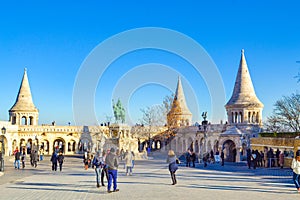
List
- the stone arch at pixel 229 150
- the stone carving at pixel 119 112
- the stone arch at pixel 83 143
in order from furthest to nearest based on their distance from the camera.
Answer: the stone arch at pixel 83 143, the stone carving at pixel 119 112, the stone arch at pixel 229 150

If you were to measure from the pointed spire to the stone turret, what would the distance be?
17.1 metres

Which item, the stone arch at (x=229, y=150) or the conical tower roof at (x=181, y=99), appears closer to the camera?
the stone arch at (x=229, y=150)

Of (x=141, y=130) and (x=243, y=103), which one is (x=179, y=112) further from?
(x=243, y=103)

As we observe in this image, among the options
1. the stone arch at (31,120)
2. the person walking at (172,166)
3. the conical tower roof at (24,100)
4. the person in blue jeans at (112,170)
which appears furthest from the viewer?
the stone arch at (31,120)

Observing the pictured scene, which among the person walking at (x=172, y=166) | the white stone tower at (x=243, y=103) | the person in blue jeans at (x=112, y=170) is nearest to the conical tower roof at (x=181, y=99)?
the white stone tower at (x=243, y=103)

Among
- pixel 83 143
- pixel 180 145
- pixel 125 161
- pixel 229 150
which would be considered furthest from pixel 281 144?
pixel 83 143

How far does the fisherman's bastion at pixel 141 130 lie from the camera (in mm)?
43094

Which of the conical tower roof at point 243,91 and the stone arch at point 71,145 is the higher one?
the conical tower roof at point 243,91

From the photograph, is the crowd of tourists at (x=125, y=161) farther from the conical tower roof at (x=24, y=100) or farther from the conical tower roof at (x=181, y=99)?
the conical tower roof at (x=24, y=100)

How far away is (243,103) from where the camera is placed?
44.1m

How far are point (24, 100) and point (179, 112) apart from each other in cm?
1927

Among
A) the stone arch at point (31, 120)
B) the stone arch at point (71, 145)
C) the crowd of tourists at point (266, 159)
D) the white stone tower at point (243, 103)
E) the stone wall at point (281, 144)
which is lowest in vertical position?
the stone arch at point (71, 145)

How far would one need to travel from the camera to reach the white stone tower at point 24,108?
53344mm

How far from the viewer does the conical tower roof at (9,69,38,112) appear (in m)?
53.4
